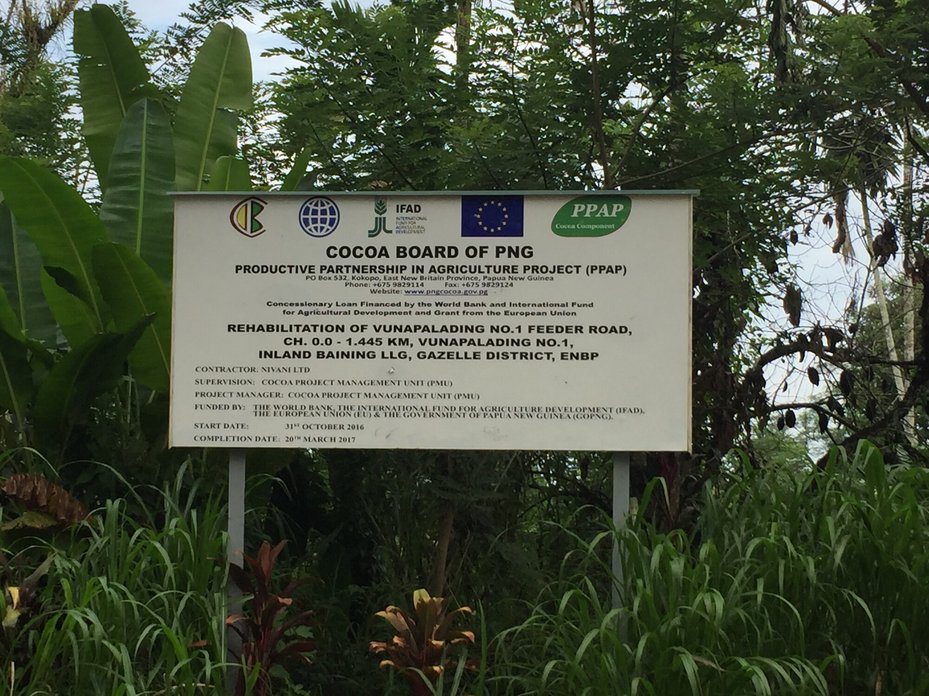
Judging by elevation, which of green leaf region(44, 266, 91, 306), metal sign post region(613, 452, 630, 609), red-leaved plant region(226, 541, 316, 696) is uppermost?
green leaf region(44, 266, 91, 306)

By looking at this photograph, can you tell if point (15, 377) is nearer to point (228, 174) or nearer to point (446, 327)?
point (228, 174)

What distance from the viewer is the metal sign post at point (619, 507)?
14.3 feet

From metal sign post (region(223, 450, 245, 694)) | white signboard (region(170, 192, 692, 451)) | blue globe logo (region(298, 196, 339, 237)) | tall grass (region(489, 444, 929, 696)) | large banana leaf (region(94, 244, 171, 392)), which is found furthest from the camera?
large banana leaf (region(94, 244, 171, 392))

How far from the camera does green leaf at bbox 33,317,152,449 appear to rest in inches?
194

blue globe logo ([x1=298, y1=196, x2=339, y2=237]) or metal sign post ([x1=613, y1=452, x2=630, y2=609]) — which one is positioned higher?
blue globe logo ([x1=298, y1=196, x2=339, y2=237])

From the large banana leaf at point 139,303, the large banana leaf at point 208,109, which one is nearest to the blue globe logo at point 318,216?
the large banana leaf at point 139,303

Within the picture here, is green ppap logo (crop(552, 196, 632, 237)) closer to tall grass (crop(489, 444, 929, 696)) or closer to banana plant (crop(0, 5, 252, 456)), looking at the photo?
tall grass (crop(489, 444, 929, 696))

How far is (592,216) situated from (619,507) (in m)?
1.20

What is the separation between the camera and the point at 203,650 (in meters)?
4.05

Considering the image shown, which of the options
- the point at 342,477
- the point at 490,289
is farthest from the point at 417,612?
the point at 342,477

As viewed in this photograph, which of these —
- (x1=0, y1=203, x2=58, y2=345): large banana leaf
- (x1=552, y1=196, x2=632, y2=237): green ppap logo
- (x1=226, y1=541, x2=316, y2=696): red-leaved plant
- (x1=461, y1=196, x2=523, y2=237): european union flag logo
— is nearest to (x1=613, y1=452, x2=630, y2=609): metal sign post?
(x1=552, y1=196, x2=632, y2=237): green ppap logo

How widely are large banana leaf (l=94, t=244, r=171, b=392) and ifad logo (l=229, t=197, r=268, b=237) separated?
0.52 metres

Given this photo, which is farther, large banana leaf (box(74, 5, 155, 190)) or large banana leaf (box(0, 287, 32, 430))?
large banana leaf (box(74, 5, 155, 190))

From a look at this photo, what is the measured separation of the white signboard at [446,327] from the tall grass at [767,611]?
525 millimetres
